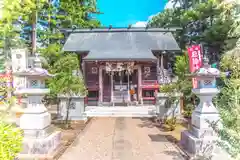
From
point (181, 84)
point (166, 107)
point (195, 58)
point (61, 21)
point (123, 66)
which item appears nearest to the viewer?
point (181, 84)

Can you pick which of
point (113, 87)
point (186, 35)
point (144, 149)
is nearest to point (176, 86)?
point (144, 149)

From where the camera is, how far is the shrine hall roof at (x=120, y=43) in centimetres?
1367

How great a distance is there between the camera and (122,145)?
5.88 metres

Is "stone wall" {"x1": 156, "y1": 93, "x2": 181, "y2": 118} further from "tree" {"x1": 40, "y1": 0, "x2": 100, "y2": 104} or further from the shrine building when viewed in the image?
"tree" {"x1": 40, "y1": 0, "x2": 100, "y2": 104}

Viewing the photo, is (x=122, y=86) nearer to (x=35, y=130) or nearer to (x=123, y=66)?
(x=123, y=66)

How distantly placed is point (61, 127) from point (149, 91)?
7.99m

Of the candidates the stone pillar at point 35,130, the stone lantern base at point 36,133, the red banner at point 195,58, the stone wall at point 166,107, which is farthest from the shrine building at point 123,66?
the stone lantern base at point 36,133

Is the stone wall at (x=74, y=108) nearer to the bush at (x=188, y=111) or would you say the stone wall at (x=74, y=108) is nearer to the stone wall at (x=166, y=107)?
the stone wall at (x=166, y=107)

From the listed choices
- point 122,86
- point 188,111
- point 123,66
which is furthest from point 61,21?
point 188,111

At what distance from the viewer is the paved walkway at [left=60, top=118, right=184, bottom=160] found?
197 inches

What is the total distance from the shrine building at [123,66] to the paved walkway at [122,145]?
18.7 ft

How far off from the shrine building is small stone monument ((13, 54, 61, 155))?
7729 mm

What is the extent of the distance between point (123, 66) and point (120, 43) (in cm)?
296

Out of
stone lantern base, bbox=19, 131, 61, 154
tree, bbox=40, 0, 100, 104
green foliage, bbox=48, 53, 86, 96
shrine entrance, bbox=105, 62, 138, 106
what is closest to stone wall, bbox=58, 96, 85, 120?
green foliage, bbox=48, 53, 86, 96
